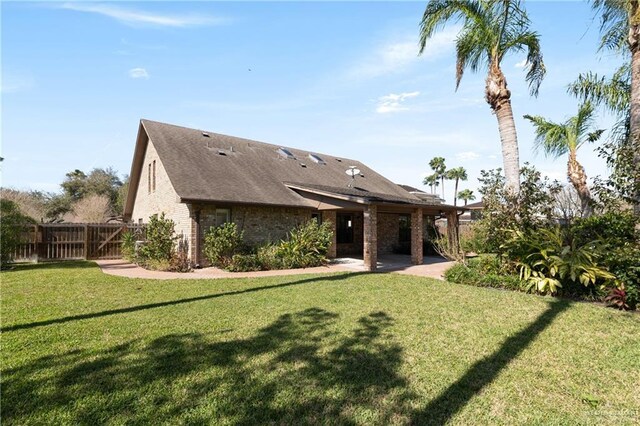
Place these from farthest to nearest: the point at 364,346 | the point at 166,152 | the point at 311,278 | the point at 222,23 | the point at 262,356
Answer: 1. the point at 166,152
2. the point at 311,278
3. the point at 222,23
4. the point at 364,346
5. the point at 262,356

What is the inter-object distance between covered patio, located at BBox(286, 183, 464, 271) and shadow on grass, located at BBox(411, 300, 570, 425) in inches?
258

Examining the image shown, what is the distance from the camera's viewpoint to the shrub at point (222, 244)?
13008 millimetres

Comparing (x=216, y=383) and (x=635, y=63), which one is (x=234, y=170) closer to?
(x=216, y=383)

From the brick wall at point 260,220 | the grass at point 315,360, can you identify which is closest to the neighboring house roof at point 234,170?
the brick wall at point 260,220

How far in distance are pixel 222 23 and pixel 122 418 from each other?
10.1 meters

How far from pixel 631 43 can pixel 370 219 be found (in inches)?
356

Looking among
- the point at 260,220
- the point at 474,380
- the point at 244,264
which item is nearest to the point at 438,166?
the point at 260,220

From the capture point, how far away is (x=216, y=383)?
377cm

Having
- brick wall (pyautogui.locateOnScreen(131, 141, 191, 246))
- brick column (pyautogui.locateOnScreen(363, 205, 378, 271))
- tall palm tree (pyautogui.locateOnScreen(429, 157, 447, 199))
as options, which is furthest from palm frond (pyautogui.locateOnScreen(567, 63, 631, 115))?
tall palm tree (pyautogui.locateOnScreen(429, 157, 447, 199))

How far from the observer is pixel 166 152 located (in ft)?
51.4

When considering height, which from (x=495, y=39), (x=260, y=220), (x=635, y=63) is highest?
(x=495, y=39)

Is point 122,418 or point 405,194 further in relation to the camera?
point 405,194

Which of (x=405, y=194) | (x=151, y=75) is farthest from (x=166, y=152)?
(x=405, y=194)

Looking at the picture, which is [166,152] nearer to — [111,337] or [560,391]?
[111,337]
